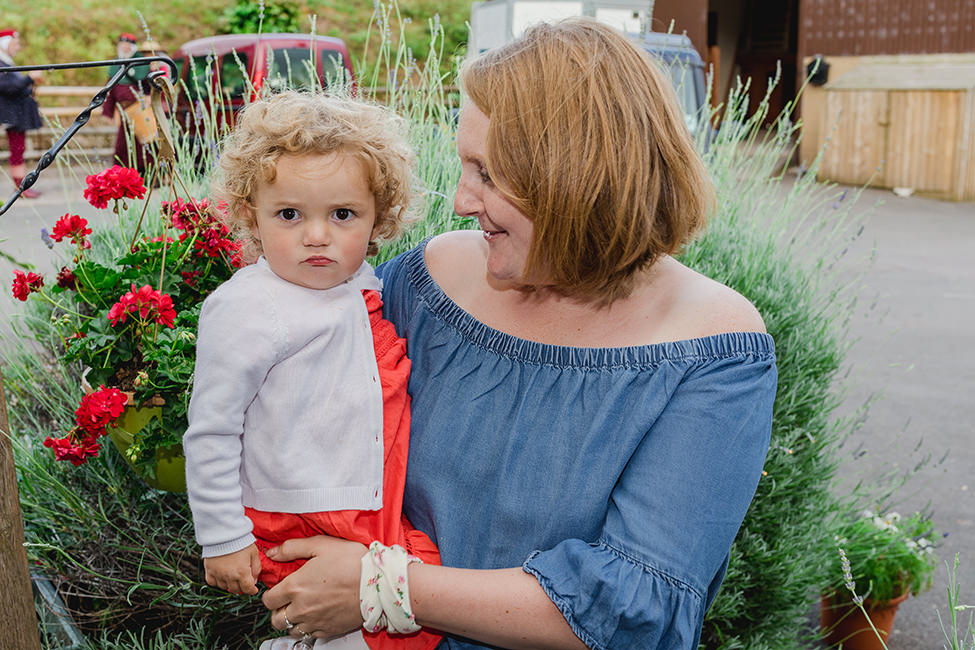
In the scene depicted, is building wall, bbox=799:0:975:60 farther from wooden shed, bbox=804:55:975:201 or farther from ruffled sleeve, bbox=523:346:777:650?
ruffled sleeve, bbox=523:346:777:650

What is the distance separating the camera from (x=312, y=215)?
1.54 meters

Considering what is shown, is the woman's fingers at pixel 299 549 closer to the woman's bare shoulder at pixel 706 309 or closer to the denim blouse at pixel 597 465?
the denim blouse at pixel 597 465

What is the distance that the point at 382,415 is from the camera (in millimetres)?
1580

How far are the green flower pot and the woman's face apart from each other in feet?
2.69

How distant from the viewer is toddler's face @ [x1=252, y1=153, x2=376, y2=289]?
152 centimetres

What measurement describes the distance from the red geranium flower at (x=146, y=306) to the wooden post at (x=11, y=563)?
17.0 inches

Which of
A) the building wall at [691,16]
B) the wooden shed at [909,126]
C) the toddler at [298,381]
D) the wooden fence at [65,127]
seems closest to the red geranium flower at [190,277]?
the toddler at [298,381]

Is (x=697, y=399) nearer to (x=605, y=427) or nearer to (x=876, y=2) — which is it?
(x=605, y=427)

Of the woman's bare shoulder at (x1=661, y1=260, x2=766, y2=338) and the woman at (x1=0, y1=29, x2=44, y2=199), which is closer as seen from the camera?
the woman's bare shoulder at (x1=661, y1=260, x2=766, y2=338)

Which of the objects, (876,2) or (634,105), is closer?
(634,105)

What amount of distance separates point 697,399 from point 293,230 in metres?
0.70

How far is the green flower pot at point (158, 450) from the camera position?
192cm

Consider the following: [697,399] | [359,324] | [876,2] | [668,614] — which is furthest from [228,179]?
[876,2]

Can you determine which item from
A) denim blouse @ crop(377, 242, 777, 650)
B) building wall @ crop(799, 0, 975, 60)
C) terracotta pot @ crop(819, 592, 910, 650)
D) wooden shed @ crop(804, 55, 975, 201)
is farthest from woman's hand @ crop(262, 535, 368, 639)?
building wall @ crop(799, 0, 975, 60)
